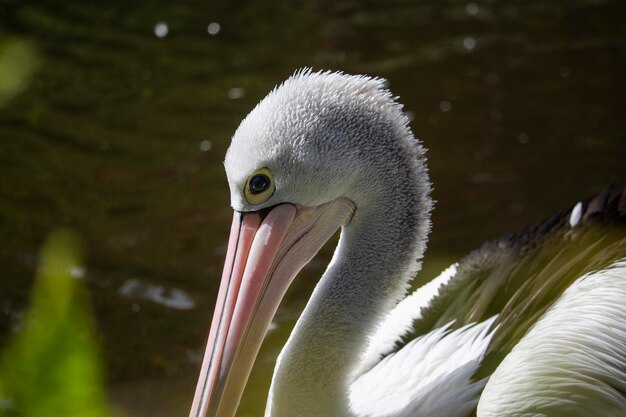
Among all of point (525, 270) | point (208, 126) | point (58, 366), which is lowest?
point (525, 270)

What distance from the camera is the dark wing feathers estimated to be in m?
2.03

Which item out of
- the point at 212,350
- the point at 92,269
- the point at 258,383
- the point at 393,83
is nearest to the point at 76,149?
the point at 92,269

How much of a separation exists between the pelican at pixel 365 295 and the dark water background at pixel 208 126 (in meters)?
0.84

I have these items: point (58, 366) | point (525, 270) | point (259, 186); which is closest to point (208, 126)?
point (525, 270)

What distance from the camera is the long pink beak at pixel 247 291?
6.25 ft

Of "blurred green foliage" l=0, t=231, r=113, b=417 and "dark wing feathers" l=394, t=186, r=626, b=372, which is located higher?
"blurred green foliage" l=0, t=231, r=113, b=417

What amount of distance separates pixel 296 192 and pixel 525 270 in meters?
0.67

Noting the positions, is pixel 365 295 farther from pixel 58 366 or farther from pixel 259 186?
pixel 58 366

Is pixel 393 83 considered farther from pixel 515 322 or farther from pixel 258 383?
pixel 515 322

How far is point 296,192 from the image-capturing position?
1.98 metres

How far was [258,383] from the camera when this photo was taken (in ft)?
9.71

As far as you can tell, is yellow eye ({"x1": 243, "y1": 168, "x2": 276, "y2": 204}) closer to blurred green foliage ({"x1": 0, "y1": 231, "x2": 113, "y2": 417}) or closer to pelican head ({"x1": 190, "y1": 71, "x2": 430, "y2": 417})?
pelican head ({"x1": 190, "y1": 71, "x2": 430, "y2": 417})

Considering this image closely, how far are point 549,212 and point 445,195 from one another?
46 centimetres

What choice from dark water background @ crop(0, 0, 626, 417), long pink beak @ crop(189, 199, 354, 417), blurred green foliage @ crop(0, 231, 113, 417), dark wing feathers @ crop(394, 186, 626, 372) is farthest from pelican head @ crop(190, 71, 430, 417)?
blurred green foliage @ crop(0, 231, 113, 417)
